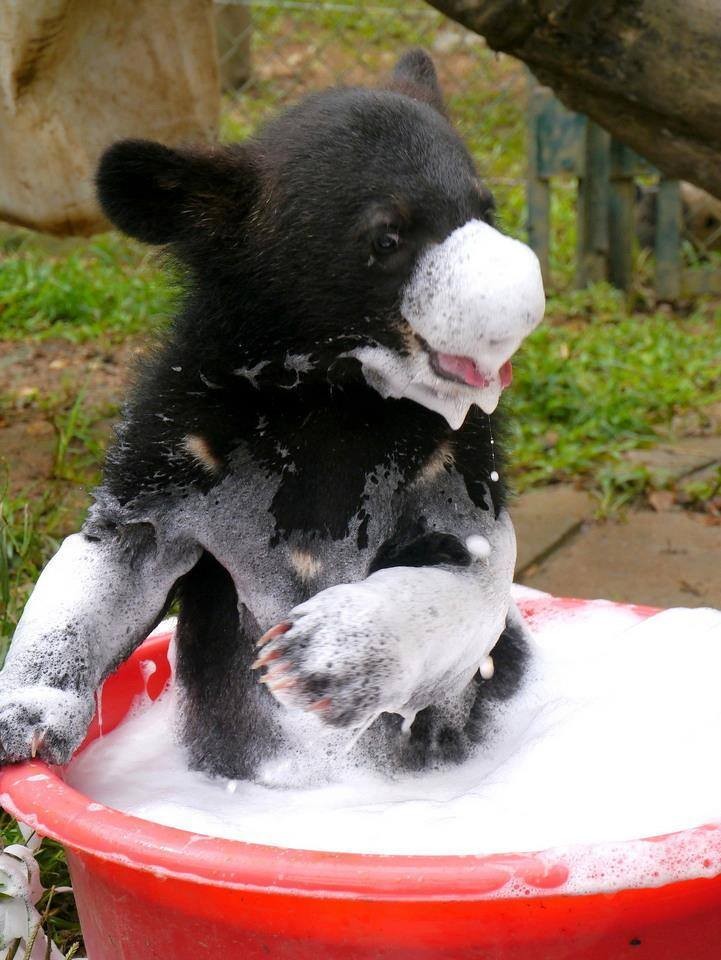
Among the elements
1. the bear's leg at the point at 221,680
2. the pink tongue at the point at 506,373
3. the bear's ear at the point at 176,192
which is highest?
the bear's ear at the point at 176,192

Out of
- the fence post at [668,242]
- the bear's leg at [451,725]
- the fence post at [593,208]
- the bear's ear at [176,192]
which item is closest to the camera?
the bear's ear at [176,192]

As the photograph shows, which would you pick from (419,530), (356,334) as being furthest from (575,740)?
(356,334)

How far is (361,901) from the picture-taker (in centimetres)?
122

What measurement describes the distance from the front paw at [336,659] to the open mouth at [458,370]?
262 millimetres

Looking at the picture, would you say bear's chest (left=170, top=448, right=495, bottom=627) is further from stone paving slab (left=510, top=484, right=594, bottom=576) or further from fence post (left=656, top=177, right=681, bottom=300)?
fence post (left=656, top=177, right=681, bottom=300)

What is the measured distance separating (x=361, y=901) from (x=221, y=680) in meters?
0.56

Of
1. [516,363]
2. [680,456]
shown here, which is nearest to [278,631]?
[516,363]

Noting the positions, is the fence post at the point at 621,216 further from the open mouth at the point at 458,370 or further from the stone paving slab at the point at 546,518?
the open mouth at the point at 458,370

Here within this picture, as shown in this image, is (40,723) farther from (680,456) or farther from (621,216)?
(621,216)

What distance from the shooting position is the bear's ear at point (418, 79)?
1.76 metres

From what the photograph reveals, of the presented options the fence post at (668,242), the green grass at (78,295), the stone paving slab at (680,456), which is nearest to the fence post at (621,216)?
the fence post at (668,242)

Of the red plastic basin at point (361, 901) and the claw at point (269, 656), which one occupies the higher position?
the claw at point (269, 656)

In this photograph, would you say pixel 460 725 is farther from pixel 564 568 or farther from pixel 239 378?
pixel 564 568

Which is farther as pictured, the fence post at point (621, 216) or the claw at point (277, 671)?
the fence post at point (621, 216)
